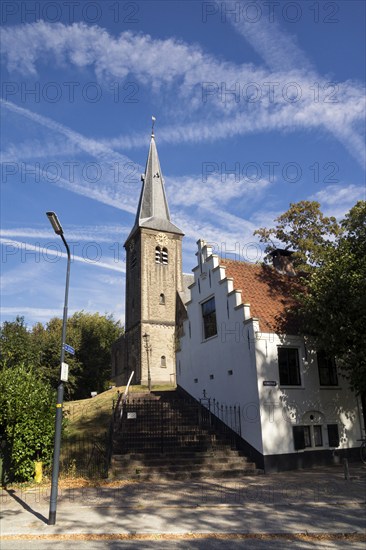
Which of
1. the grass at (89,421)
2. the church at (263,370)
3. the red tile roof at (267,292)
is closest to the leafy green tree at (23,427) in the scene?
the grass at (89,421)

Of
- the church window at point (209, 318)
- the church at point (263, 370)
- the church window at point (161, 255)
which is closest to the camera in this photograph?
the church at point (263, 370)

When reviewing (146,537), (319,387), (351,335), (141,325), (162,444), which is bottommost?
(146,537)

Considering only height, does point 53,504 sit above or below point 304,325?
below

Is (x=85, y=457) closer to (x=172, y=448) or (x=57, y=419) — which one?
(x=172, y=448)

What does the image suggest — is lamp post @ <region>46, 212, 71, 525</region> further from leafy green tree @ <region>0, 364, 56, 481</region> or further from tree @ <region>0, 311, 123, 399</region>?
tree @ <region>0, 311, 123, 399</region>

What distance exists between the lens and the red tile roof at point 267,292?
19119mm

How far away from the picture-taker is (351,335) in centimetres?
1603

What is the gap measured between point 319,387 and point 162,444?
7292 mm

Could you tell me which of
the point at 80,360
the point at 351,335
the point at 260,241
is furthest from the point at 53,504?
the point at 80,360

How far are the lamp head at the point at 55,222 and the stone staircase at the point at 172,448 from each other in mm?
8660

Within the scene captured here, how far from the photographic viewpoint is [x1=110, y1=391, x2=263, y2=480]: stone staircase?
1510 centimetres

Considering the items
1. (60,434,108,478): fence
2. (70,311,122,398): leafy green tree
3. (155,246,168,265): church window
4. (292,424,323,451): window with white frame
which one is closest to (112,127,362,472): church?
(292,424,323,451): window with white frame

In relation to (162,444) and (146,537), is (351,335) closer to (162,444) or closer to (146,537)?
(162,444)

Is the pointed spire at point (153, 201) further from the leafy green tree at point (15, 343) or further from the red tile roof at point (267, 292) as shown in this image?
the red tile roof at point (267, 292)
